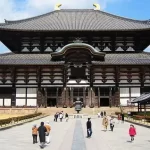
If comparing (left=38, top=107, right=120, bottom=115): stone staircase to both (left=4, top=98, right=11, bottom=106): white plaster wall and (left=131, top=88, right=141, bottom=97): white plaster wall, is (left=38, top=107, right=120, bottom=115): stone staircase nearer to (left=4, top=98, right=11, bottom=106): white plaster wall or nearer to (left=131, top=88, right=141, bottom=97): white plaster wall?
(left=131, top=88, right=141, bottom=97): white plaster wall

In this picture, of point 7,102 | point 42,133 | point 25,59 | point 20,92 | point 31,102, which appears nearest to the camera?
point 42,133

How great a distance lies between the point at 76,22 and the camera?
73188mm

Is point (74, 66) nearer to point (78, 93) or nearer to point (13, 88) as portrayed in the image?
point (78, 93)

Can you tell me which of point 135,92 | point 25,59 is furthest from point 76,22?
point 135,92

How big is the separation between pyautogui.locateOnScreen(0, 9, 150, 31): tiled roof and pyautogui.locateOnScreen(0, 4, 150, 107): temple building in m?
0.21

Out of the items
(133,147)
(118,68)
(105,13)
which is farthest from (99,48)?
(133,147)

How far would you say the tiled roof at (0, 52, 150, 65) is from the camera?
2485 inches

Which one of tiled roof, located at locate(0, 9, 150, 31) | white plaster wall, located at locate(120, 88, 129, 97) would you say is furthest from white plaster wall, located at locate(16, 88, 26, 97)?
white plaster wall, located at locate(120, 88, 129, 97)

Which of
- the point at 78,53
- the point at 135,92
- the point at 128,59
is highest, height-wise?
the point at 78,53

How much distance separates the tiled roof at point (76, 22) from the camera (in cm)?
6797

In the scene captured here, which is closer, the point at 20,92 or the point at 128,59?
the point at 20,92

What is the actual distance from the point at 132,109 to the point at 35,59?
2141cm

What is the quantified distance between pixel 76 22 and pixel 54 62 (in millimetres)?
13623

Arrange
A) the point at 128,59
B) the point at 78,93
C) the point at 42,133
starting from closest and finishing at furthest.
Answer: the point at 42,133 < the point at 78,93 < the point at 128,59
